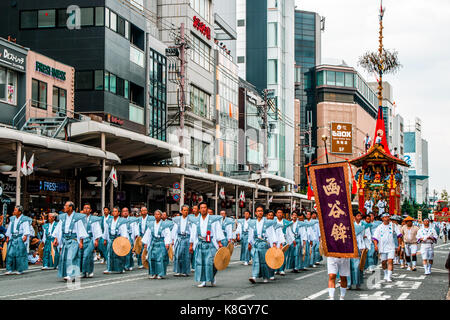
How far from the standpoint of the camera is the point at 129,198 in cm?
4094

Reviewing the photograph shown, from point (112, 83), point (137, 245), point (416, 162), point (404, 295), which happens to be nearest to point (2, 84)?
point (112, 83)

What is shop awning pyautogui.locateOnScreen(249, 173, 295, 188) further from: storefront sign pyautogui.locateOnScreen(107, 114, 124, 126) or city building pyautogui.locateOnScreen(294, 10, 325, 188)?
city building pyautogui.locateOnScreen(294, 10, 325, 188)

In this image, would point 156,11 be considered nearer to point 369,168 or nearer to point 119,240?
point 369,168

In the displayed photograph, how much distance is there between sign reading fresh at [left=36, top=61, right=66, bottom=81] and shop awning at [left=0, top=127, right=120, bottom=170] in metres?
5.66

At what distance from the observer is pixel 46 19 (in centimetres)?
3991

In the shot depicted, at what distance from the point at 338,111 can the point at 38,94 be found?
92653 mm

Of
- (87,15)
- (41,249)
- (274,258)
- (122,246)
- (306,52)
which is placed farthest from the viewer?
(306,52)

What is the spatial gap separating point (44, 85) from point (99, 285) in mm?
20267

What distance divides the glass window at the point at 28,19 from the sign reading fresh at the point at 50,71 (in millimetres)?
6744

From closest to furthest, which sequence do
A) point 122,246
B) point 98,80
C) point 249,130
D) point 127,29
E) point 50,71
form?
point 122,246, point 50,71, point 98,80, point 127,29, point 249,130

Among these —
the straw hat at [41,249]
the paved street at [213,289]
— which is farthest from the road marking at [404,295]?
the straw hat at [41,249]

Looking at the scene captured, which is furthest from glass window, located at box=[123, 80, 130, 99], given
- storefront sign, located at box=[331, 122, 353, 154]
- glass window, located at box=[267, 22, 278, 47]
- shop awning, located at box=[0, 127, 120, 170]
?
storefront sign, located at box=[331, 122, 353, 154]

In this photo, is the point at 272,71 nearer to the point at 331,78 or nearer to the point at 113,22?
the point at 331,78

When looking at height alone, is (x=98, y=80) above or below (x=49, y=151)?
above
